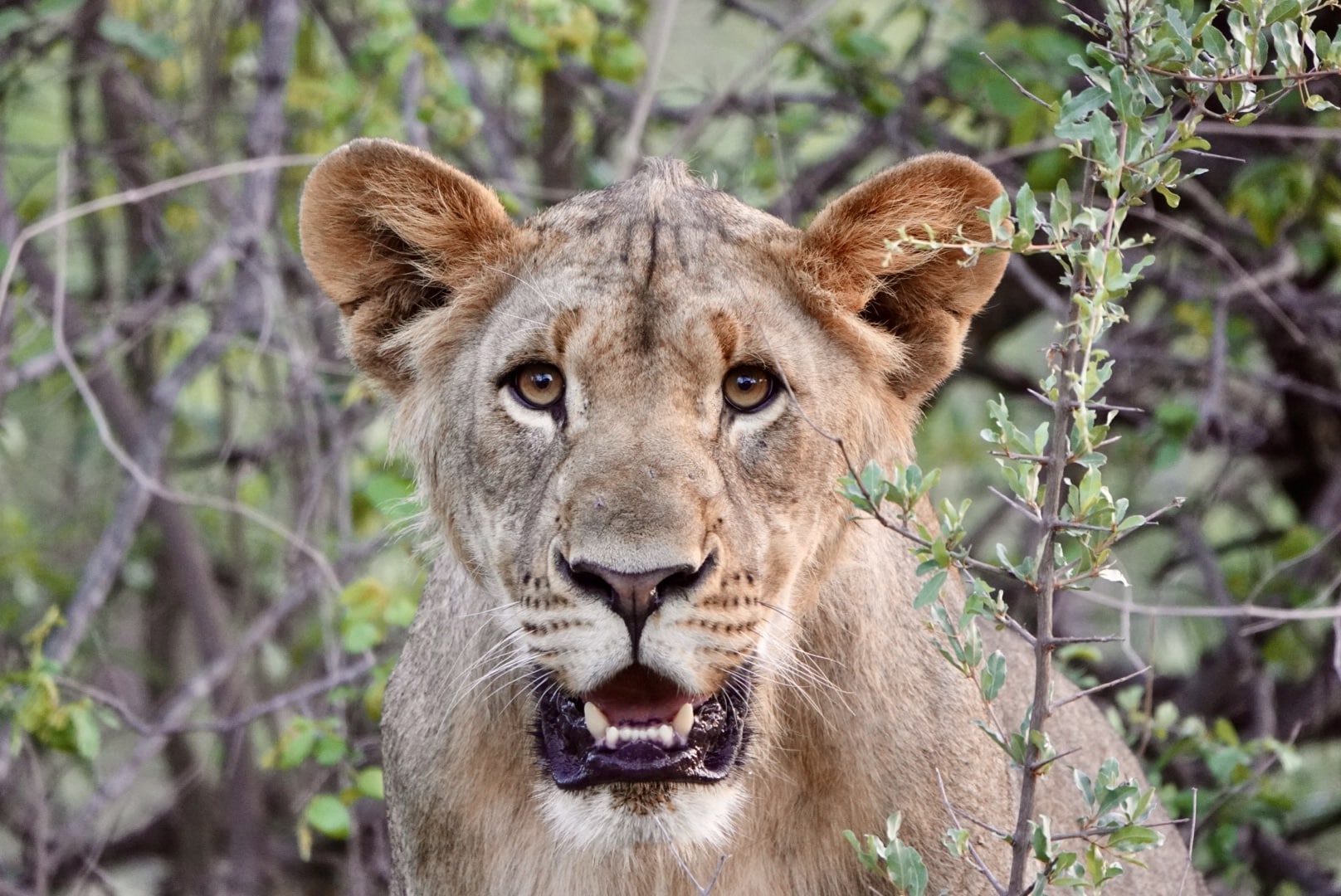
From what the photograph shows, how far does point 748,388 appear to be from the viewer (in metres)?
2.90

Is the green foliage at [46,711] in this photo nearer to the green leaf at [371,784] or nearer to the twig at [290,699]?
the twig at [290,699]

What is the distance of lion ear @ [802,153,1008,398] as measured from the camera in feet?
9.75

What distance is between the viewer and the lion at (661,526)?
8.76 ft

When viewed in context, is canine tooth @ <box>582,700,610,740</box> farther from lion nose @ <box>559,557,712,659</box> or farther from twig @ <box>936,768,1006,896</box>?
twig @ <box>936,768,1006,896</box>

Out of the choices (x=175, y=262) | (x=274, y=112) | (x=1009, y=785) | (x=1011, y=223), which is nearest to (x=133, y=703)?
(x=175, y=262)

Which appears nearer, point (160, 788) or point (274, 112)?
point (274, 112)

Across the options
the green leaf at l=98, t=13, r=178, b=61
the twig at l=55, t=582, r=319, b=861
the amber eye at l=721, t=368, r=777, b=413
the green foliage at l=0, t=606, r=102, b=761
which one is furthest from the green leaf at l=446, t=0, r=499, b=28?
the amber eye at l=721, t=368, r=777, b=413

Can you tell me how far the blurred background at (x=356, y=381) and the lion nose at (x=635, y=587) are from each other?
3.57 ft

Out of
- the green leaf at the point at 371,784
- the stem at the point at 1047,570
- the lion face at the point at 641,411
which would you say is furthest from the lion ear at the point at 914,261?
the green leaf at the point at 371,784

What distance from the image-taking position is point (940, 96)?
5.26m

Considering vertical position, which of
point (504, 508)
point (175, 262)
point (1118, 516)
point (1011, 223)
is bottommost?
point (175, 262)

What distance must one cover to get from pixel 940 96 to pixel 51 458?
4305 millimetres

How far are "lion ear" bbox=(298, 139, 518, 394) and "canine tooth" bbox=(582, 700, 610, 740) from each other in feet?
3.07

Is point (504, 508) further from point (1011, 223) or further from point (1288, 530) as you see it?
point (1288, 530)
